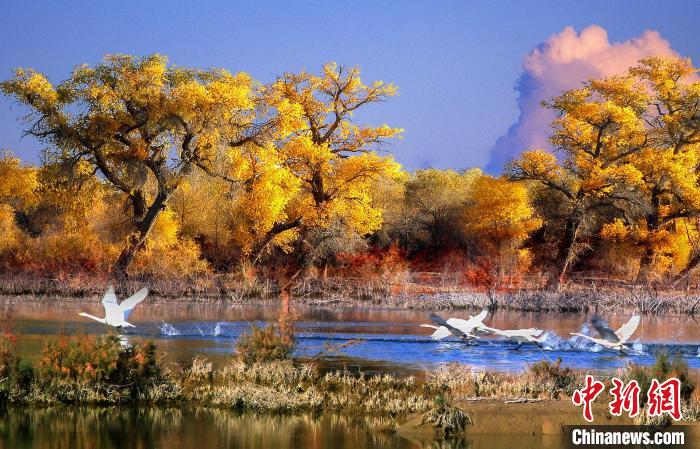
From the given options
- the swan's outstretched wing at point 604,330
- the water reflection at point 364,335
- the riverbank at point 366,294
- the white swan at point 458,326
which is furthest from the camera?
the riverbank at point 366,294

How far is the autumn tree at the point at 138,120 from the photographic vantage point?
41406mm

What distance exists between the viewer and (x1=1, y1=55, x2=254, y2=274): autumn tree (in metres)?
41.4

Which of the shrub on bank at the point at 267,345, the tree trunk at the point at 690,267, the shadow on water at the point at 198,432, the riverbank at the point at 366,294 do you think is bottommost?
the shadow on water at the point at 198,432

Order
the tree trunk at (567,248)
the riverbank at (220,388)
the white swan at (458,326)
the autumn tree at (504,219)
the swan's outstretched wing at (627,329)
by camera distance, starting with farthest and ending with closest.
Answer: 1. the autumn tree at (504,219)
2. the tree trunk at (567,248)
3. the white swan at (458,326)
4. the swan's outstretched wing at (627,329)
5. the riverbank at (220,388)

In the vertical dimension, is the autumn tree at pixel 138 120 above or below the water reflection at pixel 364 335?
above

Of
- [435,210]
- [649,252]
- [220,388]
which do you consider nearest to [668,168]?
[649,252]

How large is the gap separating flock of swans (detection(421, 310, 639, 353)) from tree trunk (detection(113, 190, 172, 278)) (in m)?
21.1

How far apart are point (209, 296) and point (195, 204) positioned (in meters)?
13.4

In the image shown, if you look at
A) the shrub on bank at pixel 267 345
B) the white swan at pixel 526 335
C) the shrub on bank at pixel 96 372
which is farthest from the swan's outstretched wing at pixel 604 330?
the shrub on bank at pixel 96 372

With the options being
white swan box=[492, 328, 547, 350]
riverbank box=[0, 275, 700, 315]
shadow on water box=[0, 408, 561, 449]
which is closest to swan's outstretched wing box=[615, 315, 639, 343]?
white swan box=[492, 328, 547, 350]

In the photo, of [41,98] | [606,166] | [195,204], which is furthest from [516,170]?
[41,98]

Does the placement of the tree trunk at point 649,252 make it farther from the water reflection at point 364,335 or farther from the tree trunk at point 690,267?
the water reflection at point 364,335

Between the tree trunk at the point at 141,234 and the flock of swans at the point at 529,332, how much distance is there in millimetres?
21114

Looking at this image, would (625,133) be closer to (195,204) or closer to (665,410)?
(195,204)
